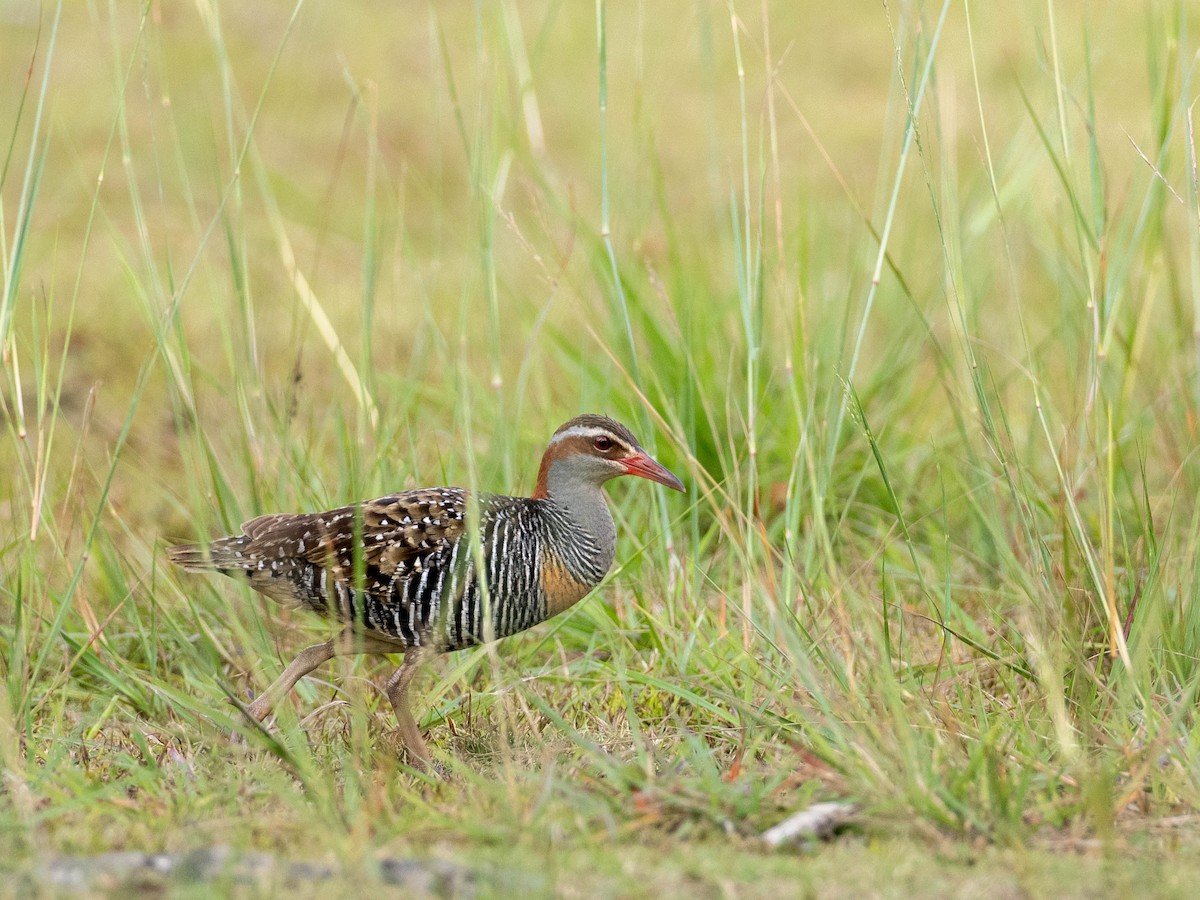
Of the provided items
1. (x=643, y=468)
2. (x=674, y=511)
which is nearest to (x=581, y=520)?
(x=643, y=468)

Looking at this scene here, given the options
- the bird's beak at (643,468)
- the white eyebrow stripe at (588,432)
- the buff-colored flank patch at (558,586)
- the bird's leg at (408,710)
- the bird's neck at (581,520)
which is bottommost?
the bird's leg at (408,710)

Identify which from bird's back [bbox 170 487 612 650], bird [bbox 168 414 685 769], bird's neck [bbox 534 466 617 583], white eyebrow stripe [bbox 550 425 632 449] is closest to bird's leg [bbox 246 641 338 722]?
bird [bbox 168 414 685 769]

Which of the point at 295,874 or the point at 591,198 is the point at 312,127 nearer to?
the point at 591,198

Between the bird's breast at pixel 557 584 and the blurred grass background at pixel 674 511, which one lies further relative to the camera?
the bird's breast at pixel 557 584

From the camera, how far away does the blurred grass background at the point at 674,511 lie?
284cm

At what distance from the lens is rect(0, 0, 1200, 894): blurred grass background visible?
9.31ft

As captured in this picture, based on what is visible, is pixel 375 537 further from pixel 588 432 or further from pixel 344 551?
pixel 588 432

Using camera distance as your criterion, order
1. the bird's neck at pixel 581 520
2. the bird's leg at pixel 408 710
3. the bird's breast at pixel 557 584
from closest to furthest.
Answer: the bird's leg at pixel 408 710 → the bird's breast at pixel 557 584 → the bird's neck at pixel 581 520

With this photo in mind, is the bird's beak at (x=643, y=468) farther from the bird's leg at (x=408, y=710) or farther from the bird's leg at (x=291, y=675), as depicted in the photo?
the bird's leg at (x=291, y=675)

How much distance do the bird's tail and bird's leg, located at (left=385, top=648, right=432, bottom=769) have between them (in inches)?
20.6

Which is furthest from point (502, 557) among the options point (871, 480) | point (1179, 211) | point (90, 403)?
point (1179, 211)

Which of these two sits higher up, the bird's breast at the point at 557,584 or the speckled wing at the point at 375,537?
the speckled wing at the point at 375,537

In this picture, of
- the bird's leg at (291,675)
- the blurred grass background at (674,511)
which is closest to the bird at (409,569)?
the bird's leg at (291,675)

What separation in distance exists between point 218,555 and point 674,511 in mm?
1632
